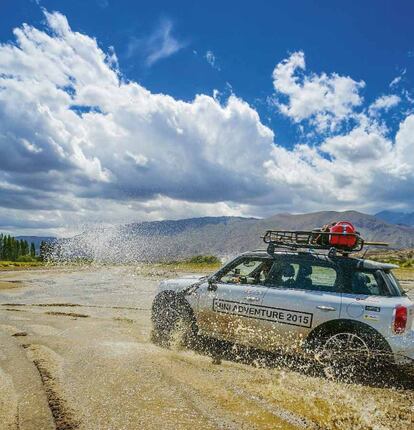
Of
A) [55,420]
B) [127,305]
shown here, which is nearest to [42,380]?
[55,420]

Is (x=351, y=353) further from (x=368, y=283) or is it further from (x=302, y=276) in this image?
(x=302, y=276)

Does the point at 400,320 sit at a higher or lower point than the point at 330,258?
lower

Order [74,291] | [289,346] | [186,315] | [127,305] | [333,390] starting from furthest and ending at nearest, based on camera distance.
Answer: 1. [74,291]
2. [127,305]
3. [186,315]
4. [289,346]
5. [333,390]

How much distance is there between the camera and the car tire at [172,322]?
705cm

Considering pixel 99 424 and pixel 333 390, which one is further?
pixel 333 390

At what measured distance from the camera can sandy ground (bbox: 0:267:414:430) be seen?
4.07 m

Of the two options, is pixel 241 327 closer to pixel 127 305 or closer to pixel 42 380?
pixel 42 380

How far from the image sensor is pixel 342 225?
6.48 meters

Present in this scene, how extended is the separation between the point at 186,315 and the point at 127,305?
18.2ft

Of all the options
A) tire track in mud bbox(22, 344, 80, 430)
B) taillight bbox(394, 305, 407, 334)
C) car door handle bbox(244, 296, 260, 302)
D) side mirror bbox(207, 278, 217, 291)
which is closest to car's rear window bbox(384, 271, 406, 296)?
taillight bbox(394, 305, 407, 334)

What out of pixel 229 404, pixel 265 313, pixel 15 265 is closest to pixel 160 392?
pixel 229 404

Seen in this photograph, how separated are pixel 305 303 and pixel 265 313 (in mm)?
650

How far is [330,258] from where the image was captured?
6.18 m

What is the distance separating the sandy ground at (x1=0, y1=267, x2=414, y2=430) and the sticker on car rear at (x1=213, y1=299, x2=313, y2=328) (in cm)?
70
